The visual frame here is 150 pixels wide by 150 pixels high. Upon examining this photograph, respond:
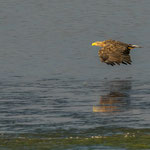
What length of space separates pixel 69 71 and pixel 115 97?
6130mm

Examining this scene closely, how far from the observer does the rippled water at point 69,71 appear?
70.3ft

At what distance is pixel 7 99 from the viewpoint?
2497 cm

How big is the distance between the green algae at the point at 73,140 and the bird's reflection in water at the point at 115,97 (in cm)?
365

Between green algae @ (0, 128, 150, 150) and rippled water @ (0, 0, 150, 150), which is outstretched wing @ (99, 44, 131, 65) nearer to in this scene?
rippled water @ (0, 0, 150, 150)

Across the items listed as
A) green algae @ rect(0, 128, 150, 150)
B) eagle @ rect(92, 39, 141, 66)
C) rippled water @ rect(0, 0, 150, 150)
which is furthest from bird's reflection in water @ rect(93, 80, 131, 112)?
green algae @ rect(0, 128, 150, 150)

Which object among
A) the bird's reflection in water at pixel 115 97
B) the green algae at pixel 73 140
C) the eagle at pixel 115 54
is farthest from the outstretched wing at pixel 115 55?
the green algae at pixel 73 140

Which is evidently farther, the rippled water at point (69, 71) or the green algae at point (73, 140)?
the rippled water at point (69, 71)

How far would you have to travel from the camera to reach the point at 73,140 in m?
18.5

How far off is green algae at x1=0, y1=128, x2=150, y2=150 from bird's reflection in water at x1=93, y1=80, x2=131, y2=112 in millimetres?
3649

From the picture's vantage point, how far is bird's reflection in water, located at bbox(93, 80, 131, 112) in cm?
2312

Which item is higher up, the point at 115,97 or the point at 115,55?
the point at 115,97

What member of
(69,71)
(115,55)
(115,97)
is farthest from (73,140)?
(69,71)

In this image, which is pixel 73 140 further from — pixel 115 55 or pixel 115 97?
pixel 115 55

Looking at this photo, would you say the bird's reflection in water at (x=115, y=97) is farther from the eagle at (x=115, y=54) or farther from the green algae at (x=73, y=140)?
the green algae at (x=73, y=140)
